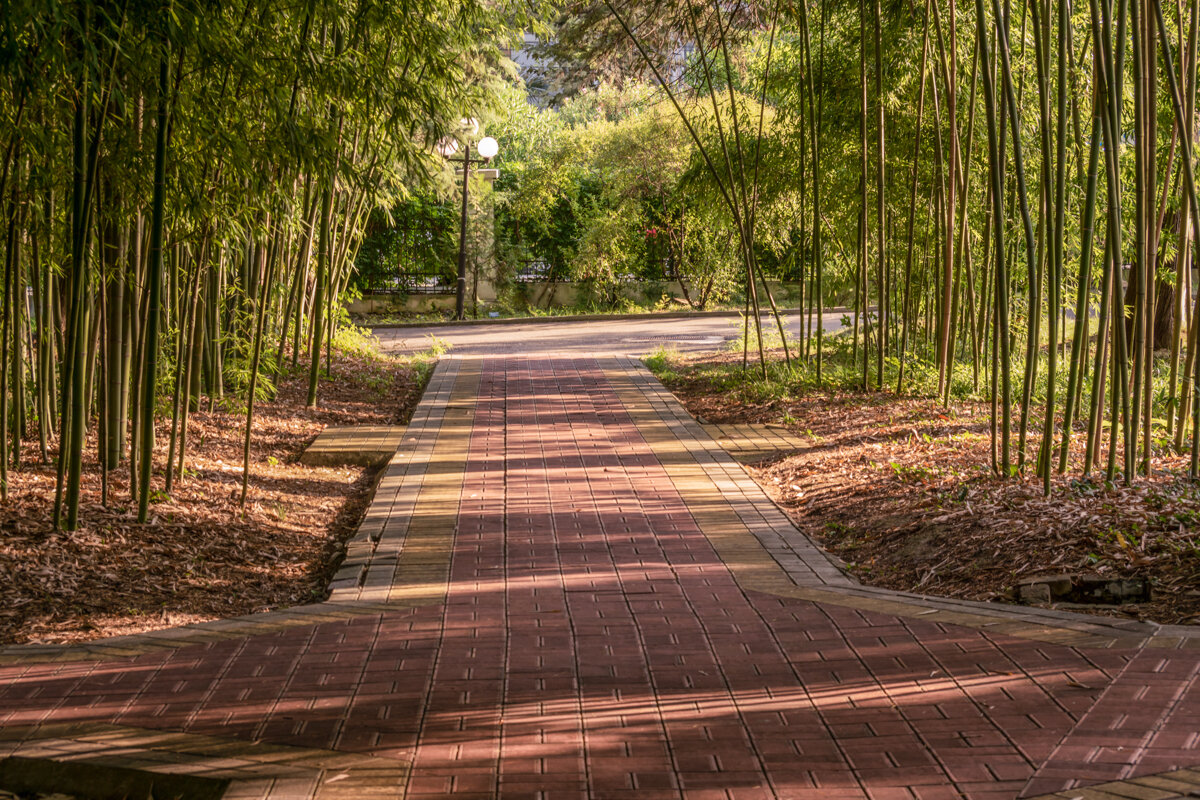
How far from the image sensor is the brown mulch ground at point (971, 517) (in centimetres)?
425

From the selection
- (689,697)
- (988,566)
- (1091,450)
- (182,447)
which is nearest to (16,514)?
(182,447)

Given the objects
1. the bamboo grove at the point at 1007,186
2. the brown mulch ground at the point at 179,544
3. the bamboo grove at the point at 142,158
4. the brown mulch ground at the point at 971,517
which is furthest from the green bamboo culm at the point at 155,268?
the bamboo grove at the point at 1007,186

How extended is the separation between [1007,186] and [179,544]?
257 inches

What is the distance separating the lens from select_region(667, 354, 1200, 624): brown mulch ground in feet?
14.0

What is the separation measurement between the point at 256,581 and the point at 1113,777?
3490mm

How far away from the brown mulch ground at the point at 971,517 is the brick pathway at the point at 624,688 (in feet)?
1.20

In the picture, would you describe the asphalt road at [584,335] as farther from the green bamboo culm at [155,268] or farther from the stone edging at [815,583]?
the green bamboo culm at [155,268]

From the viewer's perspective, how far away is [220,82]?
509cm

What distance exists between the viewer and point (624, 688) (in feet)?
10.7

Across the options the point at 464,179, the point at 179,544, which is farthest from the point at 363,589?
the point at 464,179

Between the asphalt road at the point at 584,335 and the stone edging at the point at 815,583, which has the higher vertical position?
the asphalt road at the point at 584,335

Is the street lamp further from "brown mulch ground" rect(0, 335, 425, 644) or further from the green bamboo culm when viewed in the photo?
the green bamboo culm

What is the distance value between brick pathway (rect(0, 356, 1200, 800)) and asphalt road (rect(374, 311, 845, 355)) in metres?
9.71

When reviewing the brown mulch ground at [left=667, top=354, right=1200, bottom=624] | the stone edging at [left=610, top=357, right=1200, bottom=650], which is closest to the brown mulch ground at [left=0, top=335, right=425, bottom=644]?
the stone edging at [left=610, top=357, right=1200, bottom=650]
